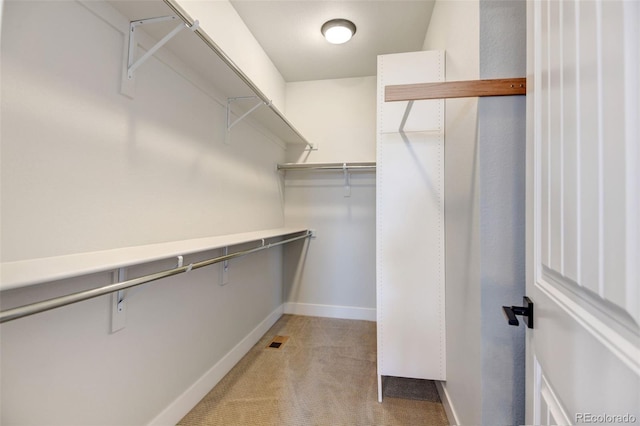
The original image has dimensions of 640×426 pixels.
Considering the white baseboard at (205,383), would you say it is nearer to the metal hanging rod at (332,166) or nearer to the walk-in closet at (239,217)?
the walk-in closet at (239,217)

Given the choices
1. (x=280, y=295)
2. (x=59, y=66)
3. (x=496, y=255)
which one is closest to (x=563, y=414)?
(x=496, y=255)

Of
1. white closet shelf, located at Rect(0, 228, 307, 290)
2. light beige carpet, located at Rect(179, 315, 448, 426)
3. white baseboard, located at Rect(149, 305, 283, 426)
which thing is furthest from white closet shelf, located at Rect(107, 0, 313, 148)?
light beige carpet, located at Rect(179, 315, 448, 426)

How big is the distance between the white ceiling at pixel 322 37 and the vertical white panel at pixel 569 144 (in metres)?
1.85

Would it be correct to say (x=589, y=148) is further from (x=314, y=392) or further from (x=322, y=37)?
(x=322, y=37)

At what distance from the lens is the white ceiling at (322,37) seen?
76.6 inches

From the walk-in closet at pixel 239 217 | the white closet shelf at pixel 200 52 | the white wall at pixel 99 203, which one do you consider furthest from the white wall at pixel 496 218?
the white wall at pixel 99 203

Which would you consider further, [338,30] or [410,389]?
[338,30]

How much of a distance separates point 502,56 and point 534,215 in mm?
759

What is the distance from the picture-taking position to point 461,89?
102 centimetres

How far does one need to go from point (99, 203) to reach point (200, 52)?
0.87 metres

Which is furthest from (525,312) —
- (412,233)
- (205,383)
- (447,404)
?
(205,383)

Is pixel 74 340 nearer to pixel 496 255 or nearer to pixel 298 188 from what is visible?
pixel 496 255

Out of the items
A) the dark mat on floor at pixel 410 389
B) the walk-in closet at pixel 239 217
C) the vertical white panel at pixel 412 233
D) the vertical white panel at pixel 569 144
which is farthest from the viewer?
the dark mat on floor at pixel 410 389

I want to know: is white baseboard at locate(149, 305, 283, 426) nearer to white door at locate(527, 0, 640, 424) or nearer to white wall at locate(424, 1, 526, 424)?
white wall at locate(424, 1, 526, 424)
